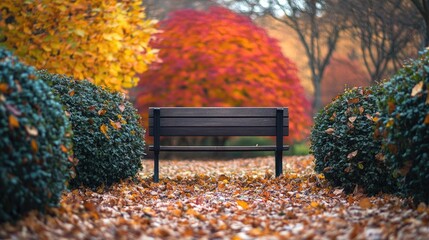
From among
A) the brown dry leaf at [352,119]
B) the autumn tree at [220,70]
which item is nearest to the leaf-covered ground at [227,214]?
the brown dry leaf at [352,119]

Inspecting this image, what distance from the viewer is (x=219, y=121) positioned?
328 inches

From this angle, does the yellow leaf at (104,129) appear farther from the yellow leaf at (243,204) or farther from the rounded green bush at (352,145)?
the rounded green bush at (352,145)

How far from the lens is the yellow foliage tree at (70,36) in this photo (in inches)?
376

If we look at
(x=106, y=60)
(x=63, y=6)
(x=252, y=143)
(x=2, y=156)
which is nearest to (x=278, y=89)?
(x=252, y=143)

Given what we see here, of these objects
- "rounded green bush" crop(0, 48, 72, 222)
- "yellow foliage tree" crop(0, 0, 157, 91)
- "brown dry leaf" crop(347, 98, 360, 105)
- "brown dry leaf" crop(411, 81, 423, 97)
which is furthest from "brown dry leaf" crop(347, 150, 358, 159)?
"yellow foliage tree" crop(0, 0, 157, 91)

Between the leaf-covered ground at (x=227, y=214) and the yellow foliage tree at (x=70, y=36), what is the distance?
9.68ft

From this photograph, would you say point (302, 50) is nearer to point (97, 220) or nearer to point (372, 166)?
point (372, 166)

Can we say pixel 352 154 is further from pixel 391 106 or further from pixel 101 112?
pixel 101 112

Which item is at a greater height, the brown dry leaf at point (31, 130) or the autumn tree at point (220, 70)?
the autumn tree at point (220, 70)

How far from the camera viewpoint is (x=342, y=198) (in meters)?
6.39

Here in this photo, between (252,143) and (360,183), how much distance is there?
8.92 metres

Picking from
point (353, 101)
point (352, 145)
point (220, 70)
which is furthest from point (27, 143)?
point (220, 70)

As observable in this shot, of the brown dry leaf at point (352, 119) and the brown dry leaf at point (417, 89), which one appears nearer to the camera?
the brown dry leaf at point (417, 89)

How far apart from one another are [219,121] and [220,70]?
17.4ft
